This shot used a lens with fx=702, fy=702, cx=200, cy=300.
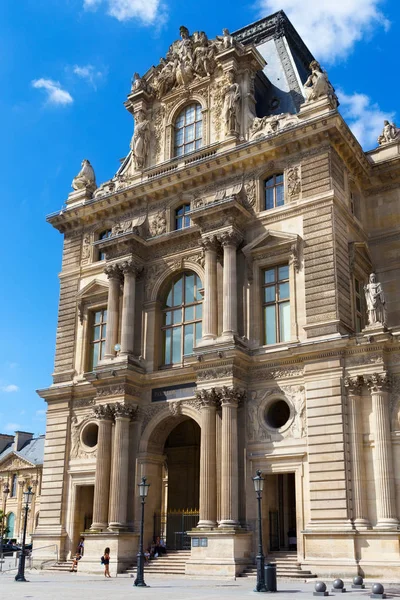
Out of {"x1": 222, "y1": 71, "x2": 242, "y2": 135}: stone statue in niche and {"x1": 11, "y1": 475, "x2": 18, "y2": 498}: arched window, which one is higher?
{"x1": 222, "y1": 71, "x2": 242, "y2": 135}: stone statue in niche

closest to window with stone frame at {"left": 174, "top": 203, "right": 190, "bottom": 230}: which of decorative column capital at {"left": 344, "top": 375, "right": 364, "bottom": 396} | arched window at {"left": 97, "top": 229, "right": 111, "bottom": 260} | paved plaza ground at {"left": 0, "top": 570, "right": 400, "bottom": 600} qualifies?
arched window at {"left": 97, "top": 229, "right": 111, "bottom": 260}

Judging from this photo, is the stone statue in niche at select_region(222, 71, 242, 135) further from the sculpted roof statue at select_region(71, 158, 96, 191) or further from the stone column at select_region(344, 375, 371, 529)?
the stone column at select_region(344, 375, 371, 529)

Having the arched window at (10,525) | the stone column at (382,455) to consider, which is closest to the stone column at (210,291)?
the stone column at (382,455)

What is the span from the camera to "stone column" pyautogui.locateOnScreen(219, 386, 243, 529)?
28.4 meters

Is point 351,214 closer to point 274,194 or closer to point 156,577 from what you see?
point 274,194

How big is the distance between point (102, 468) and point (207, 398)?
6.61 meters

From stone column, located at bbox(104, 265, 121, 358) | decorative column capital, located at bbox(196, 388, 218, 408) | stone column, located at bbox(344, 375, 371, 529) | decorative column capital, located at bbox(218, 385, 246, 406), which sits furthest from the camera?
stone column, located at bbox(104, 265, 121, 358)

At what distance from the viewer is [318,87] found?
3303 cm

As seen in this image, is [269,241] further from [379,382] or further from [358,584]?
[358,584]

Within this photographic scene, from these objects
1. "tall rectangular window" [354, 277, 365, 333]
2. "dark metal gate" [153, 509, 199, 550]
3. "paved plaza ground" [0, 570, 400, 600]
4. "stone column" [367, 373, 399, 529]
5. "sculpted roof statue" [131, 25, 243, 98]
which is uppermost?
"sculpted roof statue" [131, 25, 243, 98]

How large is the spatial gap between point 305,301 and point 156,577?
13.1 metres

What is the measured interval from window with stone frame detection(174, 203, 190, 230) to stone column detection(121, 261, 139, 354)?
3.15m

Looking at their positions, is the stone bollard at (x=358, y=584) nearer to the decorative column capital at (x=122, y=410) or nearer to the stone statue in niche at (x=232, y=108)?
the decorative column capital at (x=122, y=410)

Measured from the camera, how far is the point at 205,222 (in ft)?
109
